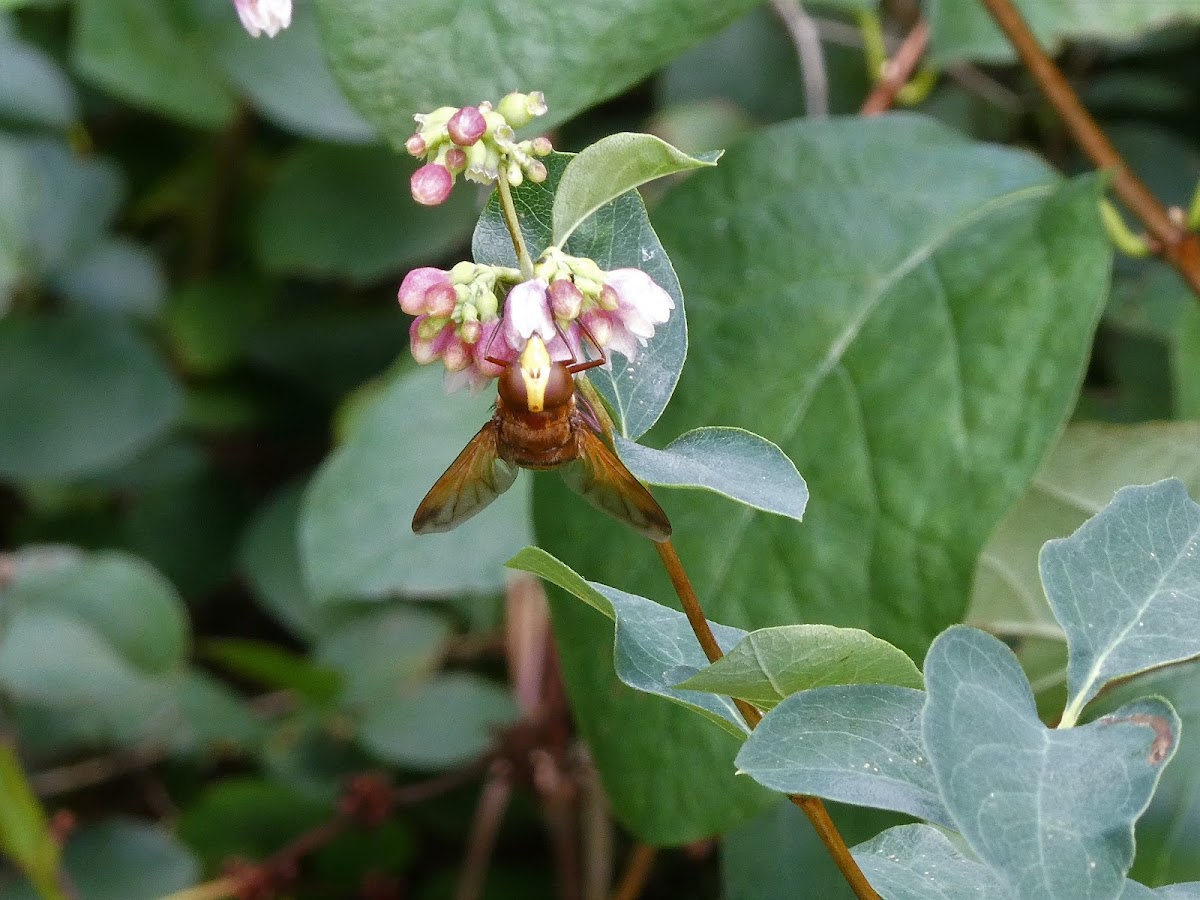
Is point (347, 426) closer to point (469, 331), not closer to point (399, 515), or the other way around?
point (399, 515)

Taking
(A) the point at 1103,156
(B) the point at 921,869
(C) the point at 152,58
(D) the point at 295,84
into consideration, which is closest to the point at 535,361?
(B) the point at 921,869

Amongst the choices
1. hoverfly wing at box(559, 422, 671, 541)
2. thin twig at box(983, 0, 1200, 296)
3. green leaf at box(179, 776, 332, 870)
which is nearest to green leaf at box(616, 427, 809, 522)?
hoverfly wing at box(559, 422, 671, 541)

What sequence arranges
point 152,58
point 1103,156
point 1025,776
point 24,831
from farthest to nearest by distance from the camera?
point 152,58 < point 24,831 < point 1103,156 < point 1025,776

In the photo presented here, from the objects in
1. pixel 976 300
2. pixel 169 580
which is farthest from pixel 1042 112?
pixel 169 580

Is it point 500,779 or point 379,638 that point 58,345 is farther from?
point 500,779

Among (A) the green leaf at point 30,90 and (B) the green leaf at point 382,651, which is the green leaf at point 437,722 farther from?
(A) the green leaf at point 30,90

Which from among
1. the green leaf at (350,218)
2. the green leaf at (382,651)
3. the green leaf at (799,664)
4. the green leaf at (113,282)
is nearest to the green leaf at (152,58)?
the green leaf at (350,218)
